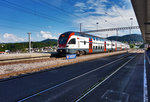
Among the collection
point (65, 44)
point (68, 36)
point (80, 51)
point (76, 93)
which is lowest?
point (76, 93)

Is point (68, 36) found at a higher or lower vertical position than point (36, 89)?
higher

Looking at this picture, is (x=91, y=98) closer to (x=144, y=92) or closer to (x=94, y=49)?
(x=144, y=92)

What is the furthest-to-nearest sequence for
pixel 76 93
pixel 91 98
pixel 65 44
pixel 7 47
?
pixel 7 47
pixel 65 44
pixel 76 93
pixel 91 98

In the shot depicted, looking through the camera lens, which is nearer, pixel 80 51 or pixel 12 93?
pixel 12 93

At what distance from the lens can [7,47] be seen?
11531 centimetres

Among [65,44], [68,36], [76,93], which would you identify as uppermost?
[68,36]

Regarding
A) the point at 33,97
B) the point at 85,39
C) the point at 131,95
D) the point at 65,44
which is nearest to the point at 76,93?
the point at 33,97

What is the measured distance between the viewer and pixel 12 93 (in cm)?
466

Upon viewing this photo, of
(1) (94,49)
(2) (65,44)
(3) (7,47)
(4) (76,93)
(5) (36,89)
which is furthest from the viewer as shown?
(3) (7,47)

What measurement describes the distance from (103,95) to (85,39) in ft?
53.3

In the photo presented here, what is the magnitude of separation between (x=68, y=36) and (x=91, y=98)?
535 inches

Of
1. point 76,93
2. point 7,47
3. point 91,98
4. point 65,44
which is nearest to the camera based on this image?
point 91,98

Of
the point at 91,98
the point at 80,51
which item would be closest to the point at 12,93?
the point at 91,98

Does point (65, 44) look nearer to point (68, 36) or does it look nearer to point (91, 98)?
point (68, 36)
